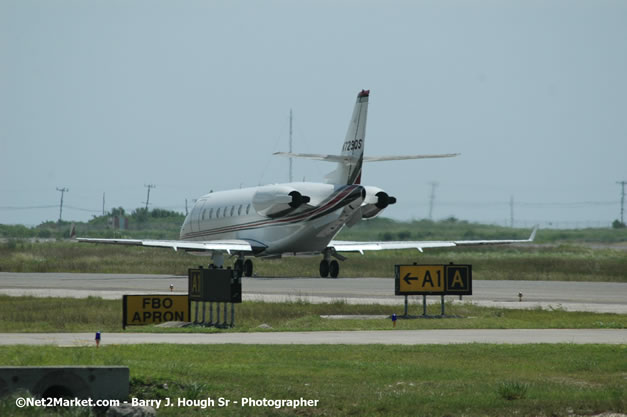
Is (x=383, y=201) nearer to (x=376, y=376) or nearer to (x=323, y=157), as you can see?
(x=323, y=157)

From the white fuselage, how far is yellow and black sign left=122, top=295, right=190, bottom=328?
78.4 feet

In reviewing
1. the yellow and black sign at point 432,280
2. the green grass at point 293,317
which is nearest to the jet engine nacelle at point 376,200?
the green grass at point 293,317

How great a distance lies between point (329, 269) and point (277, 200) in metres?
5.40

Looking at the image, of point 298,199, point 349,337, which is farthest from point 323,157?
point 349,337

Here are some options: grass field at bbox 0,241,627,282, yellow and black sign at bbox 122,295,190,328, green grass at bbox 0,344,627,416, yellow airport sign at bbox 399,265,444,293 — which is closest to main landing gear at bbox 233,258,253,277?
grass field at bbox 0,241,627,282

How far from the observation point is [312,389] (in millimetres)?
17516

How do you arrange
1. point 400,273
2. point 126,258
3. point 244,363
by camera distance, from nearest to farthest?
1. point 244,363
2. point 400,273
3. point 126,258

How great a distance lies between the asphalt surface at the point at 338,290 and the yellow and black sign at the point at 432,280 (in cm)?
290

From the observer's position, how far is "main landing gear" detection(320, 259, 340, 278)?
195ft

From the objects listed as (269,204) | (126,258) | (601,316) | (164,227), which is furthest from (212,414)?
(164,227)

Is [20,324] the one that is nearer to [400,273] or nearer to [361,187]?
[400,273]

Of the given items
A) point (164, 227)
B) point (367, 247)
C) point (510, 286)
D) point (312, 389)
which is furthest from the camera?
point (164, 227)

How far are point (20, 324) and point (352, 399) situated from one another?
17.5m

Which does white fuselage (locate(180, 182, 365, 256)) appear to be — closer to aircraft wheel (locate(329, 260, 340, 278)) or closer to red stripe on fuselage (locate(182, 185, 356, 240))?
red stripe on fuselage (locate(182, 185, 356, 240))
